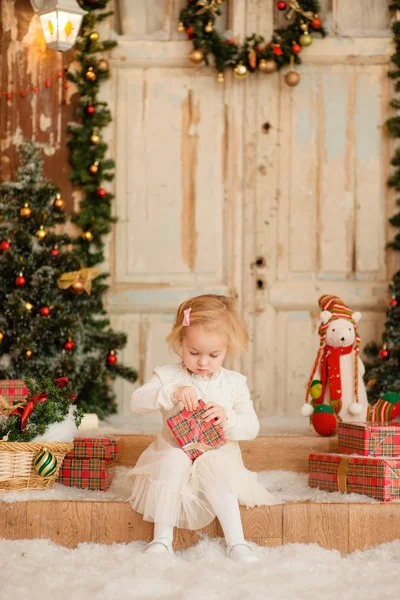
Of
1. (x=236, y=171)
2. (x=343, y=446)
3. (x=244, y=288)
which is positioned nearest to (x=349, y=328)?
(x=343, y=446)

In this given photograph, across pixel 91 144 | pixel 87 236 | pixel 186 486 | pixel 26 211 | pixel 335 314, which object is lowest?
pixel 186 486

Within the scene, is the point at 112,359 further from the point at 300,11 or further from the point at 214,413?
the point at 300,11

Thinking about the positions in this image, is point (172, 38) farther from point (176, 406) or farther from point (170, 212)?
point (176, 406)

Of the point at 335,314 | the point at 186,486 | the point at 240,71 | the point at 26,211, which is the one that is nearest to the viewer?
the point at 186,486

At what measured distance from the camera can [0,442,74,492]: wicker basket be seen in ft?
8.90

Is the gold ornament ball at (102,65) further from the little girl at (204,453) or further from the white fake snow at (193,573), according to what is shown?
the white fake snow at (193,573)

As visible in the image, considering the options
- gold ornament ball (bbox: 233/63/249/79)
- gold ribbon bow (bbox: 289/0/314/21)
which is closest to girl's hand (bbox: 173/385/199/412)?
gold ornament ball (bbox: 233/63/249/79)

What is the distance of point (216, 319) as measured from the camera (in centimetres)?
268

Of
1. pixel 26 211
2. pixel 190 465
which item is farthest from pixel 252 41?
pixel 190 465

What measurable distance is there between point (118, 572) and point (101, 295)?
8.52 ft

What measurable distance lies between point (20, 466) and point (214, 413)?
0.70m

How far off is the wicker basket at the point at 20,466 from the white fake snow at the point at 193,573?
0.86 feet

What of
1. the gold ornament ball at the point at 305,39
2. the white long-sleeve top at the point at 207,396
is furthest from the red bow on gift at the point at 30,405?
the gold ornament ball at the point at 305,39

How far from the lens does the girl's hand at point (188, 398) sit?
2.57m
